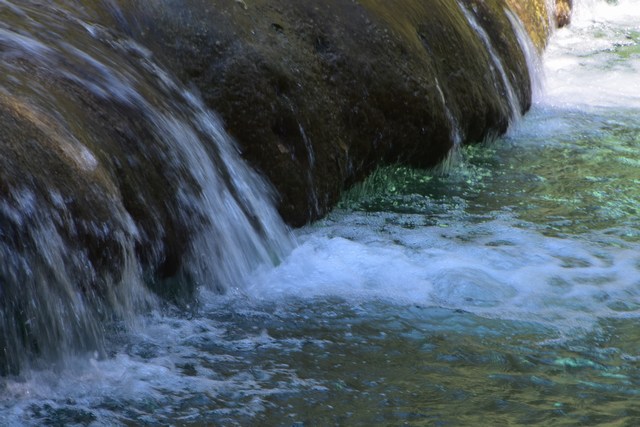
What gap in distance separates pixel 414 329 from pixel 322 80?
1.90 m

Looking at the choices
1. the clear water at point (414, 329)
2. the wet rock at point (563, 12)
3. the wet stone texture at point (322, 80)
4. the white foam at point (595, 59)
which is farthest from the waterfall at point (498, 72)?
the wet rock at point (563, 12)

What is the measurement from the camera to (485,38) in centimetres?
739

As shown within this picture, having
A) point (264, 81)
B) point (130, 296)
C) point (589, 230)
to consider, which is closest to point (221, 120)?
point (264, 81)

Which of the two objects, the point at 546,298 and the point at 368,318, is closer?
the point at 368,318

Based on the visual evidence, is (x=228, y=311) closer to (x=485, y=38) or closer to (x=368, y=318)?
(x=368, y=318)

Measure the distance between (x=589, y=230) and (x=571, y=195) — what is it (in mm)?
627

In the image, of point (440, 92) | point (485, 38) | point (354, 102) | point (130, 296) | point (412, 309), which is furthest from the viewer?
point (485, 38)

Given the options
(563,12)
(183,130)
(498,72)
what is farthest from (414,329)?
(563,12)

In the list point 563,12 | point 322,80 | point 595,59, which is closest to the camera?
point 322,80

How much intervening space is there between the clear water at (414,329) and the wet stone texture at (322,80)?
207 millimetres

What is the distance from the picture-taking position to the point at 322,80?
529 centimetres

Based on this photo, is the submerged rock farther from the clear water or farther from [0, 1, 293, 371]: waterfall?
the clear water

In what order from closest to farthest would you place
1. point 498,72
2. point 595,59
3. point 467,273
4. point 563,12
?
point 467,273, point 498,72, point 595,59, point 563,12

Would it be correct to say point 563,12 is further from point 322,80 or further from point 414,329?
point 414,329
